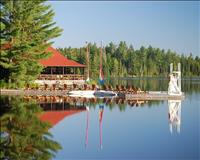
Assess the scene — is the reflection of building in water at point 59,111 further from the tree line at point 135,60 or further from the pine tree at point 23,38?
the tree line at point 135,60

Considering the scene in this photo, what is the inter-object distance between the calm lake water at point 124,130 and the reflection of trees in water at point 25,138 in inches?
14.9

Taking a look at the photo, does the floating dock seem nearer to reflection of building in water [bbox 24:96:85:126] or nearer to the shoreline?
reflection of building in water [bbox 24:96:85:126]

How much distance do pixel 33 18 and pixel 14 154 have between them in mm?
22708

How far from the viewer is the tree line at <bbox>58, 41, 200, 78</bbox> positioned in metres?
99.4

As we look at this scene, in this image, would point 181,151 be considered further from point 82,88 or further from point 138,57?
point 138,57

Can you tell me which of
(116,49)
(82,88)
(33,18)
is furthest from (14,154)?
(116,49)

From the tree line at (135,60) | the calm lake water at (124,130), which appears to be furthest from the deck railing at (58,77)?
the tree line at (135,60)

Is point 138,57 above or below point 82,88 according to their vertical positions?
above

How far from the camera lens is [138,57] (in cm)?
11444

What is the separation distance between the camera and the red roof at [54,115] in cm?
1986

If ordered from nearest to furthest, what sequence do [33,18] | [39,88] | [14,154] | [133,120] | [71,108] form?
1. [14,154]
2. [133,120]
3. [71,108]
4. [33,18]
5. [39,88]

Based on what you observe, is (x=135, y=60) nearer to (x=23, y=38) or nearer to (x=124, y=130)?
(x=23, y=38)

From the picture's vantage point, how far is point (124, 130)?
18.3 meters

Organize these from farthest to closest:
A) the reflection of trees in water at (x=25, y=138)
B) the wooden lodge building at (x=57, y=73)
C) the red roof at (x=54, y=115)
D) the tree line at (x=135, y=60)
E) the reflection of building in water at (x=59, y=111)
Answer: the tree line at (x=135, y=60) < the wooden lodge building at (x=57, y=73) < the reflection of building in water at (x=59, y=111) < the red roof at (x=54, y=115) < the reflection of trees in water at (x=25, y=138)
